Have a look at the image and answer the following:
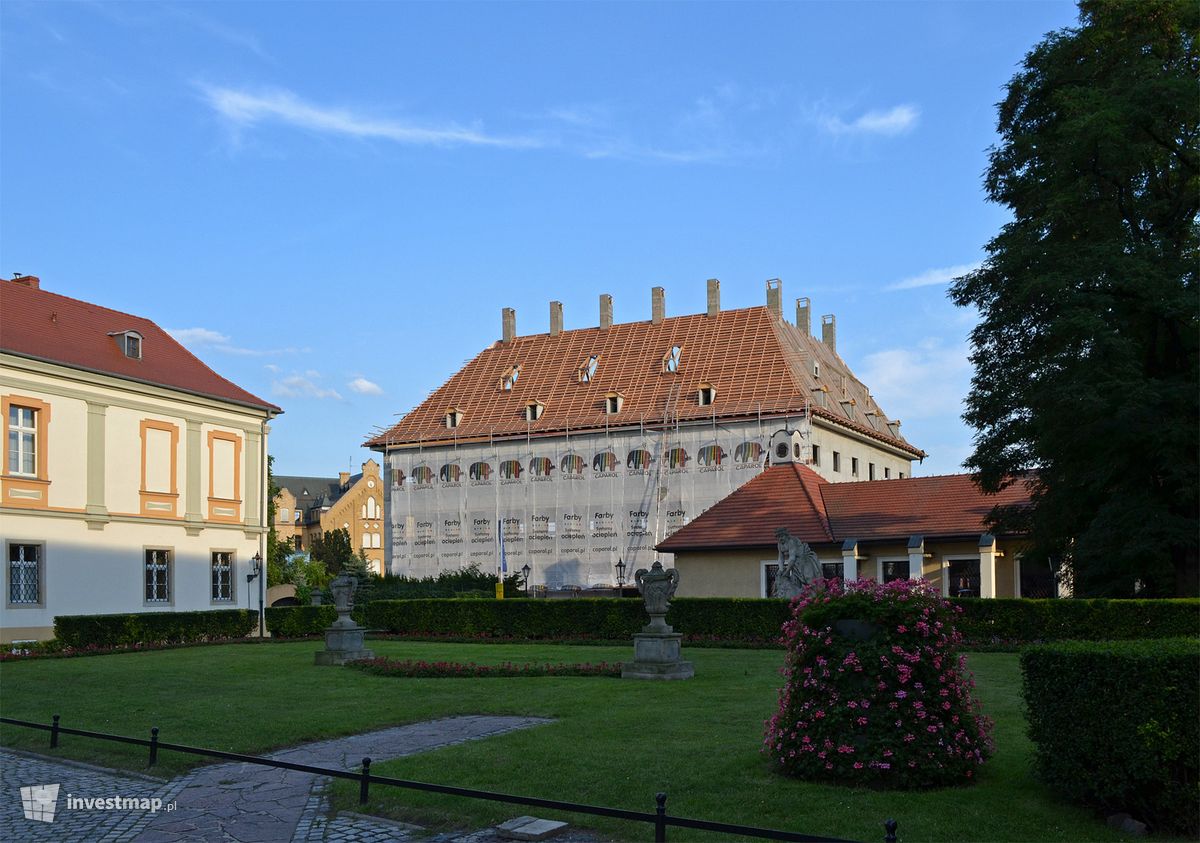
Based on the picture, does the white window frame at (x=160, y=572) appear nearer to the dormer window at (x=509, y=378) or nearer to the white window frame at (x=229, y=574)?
the white window frame at (x=229, y=574)

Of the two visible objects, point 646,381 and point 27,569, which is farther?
point 646,381

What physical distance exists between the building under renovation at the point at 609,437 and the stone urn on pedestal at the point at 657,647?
32802 mm

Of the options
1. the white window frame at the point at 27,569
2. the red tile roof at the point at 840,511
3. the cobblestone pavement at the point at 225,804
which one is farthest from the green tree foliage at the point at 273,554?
the cobblestone pavement at the point at 225,804

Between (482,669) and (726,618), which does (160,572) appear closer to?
(482,669)

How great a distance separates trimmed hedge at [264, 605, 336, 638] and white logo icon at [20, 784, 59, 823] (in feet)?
78.1

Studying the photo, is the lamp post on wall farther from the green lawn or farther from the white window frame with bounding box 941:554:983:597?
the white window frame with bounding box 941:554:983:597

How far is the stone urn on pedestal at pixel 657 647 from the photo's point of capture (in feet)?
61.0

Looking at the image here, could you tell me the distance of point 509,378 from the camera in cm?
6388

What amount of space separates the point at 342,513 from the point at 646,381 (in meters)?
43.6

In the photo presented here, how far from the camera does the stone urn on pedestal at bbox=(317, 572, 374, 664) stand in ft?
76.3

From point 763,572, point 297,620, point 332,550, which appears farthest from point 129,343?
point 332,550

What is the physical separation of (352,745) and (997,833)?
748 centimetres

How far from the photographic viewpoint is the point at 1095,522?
2258 centimetres

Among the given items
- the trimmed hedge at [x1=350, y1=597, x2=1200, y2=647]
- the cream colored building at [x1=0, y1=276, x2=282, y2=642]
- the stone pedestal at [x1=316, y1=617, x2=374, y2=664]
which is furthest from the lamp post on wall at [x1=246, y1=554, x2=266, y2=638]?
the stone pedestal at [x1=316, y1=617, x2=374, y2=664]
